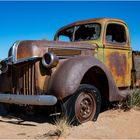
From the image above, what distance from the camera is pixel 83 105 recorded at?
6539 mm

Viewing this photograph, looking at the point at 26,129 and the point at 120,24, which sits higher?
the point at 120,24

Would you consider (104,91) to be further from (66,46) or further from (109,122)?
(66,46)

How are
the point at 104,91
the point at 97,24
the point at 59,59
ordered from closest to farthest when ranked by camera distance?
the point at 59,59
the point at 104,91
the point at 97,24

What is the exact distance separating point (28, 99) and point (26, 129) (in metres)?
0.58

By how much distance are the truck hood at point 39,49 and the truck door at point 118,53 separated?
94cm

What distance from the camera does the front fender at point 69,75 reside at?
6038 mm

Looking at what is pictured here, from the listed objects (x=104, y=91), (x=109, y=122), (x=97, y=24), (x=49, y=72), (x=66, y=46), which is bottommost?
(x=109, y=122)

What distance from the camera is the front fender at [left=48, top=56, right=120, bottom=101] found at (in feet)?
19.8

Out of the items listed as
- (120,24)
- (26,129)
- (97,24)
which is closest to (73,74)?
(26,129)

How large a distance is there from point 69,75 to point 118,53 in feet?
7.19

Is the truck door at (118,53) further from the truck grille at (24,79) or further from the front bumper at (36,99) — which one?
the front bumper at (36,99)

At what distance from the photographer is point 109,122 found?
22.0ft

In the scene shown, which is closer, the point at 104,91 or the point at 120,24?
the point at 104,91

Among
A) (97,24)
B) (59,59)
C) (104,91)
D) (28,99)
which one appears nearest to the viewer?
(28,99)
